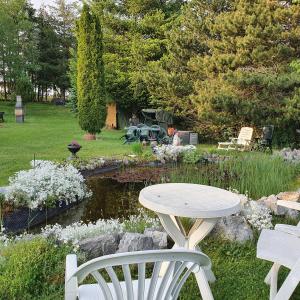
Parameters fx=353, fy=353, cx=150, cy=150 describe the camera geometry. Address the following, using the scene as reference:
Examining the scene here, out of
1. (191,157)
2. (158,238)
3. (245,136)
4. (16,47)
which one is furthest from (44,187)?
(16,47)

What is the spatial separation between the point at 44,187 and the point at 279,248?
3.24m

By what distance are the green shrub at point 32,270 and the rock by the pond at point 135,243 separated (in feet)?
1.44

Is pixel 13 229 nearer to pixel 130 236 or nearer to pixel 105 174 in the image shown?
pixel 130 236

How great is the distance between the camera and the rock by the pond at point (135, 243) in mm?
2857

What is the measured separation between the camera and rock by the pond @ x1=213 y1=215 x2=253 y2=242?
3.37 metres

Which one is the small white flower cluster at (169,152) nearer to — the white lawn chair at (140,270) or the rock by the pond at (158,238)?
the rock by the pond at (158,238)

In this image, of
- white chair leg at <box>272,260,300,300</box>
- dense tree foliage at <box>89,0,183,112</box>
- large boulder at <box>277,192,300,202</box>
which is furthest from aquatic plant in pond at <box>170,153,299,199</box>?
dense tree foliage at <box>89,0,183,112</box>

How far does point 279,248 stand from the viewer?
236 cm

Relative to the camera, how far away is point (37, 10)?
33406 millimetres

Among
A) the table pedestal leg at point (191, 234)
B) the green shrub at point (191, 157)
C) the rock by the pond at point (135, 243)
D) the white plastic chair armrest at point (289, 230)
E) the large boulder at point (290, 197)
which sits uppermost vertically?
the white plastic chair armrest at point (289, 230)

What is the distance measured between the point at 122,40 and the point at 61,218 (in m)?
13.9

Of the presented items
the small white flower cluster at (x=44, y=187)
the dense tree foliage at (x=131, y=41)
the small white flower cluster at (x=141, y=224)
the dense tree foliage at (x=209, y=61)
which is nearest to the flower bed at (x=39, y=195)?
the small white flower cluster at (x=44, y=187)

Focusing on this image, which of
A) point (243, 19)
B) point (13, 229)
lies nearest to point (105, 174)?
point (13, 229)

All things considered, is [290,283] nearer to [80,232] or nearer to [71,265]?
[71,265]
